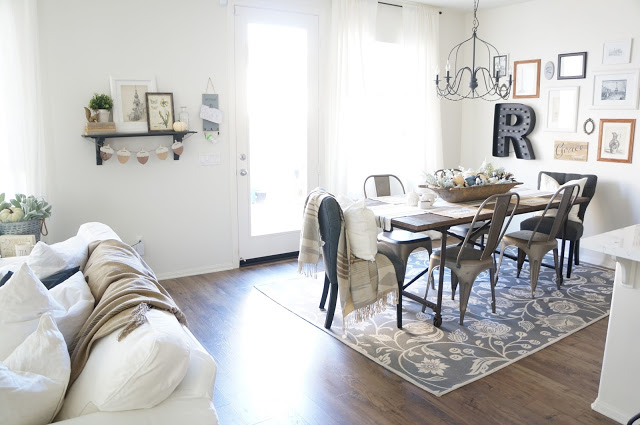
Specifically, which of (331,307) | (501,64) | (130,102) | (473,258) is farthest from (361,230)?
(501,64)

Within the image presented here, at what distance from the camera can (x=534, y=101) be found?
222 inches

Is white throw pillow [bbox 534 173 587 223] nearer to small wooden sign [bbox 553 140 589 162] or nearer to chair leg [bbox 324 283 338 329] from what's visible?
small wooden sign [bbox 553 140 589 162]

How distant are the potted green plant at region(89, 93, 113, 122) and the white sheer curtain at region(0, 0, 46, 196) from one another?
37cm

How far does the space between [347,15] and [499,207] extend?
2.70 m

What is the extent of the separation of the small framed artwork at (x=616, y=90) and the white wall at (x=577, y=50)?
57mm

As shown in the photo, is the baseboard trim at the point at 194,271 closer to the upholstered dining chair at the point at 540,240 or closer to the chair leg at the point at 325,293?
the chair leg at the point at 325,293

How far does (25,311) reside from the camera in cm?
174

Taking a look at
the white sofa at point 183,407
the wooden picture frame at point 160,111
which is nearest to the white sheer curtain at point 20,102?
the wooden picture frame at point 160,111

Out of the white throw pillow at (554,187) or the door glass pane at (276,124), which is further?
the door glass pane at (276,124)

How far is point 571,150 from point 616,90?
2.29 ft

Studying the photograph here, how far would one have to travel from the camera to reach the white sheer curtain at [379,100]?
5309 mm

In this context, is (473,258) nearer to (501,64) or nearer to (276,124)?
(276,124)

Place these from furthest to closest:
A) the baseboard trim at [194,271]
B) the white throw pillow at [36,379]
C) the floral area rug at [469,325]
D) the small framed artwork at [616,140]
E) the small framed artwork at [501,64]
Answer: the small framed artwork at [501,64] → the small framed artwork at [616,140] → the baseboard trim at [194,271] → the floral area rug at [469,325] → the white throw pillow at [36,379]

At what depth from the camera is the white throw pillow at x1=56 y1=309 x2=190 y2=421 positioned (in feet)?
4.80
